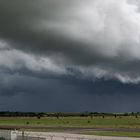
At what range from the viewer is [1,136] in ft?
182

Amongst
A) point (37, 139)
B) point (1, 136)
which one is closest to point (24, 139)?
point (37, 139)

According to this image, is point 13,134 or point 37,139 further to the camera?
point 13,134

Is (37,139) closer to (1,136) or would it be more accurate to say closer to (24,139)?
(24,139)

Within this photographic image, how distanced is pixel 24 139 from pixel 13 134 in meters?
4.97

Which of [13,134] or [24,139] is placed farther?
[13,134]

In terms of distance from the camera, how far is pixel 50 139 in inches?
2076

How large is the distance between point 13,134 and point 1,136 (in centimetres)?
309

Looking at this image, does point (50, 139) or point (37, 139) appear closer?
point (37, 139)

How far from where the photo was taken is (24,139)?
48688mm

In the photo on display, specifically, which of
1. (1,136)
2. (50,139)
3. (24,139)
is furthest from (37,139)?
(1,136)

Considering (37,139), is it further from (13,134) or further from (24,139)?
(13,134)

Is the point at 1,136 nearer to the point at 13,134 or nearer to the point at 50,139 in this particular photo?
the point at 13,134

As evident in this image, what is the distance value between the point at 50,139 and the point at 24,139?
16.8 ft
